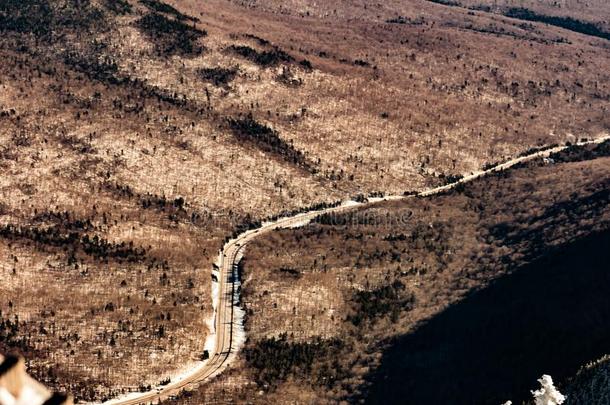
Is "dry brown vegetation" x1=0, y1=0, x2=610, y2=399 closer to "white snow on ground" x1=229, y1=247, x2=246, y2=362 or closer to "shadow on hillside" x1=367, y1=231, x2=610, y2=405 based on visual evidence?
"white snow on ground" x1=229, y1=247, x2=246, y2=362

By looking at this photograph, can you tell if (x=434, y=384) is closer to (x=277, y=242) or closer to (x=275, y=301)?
(x=275, y=301)

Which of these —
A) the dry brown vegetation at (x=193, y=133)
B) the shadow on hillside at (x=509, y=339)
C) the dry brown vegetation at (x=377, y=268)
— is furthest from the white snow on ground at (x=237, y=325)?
the shadow on hillside at (x=509, y=339)

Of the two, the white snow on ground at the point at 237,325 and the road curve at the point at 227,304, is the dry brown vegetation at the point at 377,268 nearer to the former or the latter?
the white snow on ground at the point at 237,325

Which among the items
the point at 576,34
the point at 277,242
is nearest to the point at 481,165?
the point at 277,242

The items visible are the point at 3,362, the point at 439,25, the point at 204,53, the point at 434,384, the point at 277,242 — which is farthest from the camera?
the point at 439,25

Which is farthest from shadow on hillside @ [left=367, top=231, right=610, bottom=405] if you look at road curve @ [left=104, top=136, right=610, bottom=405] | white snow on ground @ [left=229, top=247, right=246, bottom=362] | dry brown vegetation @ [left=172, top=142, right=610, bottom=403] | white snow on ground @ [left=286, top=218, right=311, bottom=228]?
white snow on ground @ [left=286, top=218, right=311, bottom=228]

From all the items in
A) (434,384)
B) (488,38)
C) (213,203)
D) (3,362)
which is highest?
(3,362)
